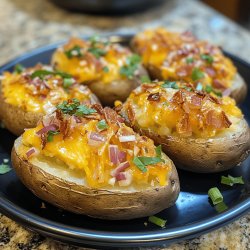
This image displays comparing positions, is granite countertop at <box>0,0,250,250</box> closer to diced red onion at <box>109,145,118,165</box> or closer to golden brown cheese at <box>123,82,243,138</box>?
golden brown cheese at <box>123,82,243,138</box>

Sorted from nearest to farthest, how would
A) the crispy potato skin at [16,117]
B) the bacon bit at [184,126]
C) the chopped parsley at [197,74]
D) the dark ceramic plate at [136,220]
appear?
the dark ceramic plate at [136,220] → the bacon bit at [184,126] → the crispy potato skin at [16,117] → the chopped parsley at [197,74]

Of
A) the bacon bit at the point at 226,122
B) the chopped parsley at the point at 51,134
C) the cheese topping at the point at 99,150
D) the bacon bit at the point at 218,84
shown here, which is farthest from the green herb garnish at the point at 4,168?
the bacon bit at the point at 218,84

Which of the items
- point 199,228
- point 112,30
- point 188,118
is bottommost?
point 112,30

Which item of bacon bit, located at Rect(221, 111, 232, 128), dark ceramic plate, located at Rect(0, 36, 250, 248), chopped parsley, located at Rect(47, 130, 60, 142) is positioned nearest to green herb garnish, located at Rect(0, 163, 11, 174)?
dark ceramic plate, located at Rect(0, 36, 250, 248)

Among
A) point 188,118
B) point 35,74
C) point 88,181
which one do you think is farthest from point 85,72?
point 88,181

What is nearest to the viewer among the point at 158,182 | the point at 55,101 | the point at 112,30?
the point at 158,182

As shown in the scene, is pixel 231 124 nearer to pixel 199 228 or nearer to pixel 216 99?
pixel 216 99

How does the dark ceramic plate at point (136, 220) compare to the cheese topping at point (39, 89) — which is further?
the cheese topping at point (39, 89)

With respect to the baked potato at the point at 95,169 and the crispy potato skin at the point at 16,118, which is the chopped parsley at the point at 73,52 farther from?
the baked potato at the point at 95,169
